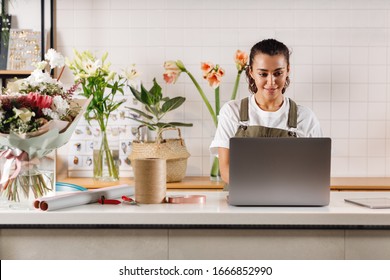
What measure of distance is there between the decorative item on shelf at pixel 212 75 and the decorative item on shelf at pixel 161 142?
132 mm

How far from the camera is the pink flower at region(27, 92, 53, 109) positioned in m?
2.02

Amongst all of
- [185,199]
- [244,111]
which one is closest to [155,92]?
[244,111]

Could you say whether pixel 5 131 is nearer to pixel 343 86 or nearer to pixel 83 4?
pixel 83 4

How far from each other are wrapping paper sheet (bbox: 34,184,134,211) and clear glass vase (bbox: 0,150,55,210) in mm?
101

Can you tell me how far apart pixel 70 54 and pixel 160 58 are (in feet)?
2.07

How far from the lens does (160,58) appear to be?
416 centimetres

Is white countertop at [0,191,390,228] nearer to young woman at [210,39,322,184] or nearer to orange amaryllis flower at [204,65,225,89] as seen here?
young woman at [210,39,322,184]

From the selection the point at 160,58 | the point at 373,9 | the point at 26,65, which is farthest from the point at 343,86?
the point at 26,65

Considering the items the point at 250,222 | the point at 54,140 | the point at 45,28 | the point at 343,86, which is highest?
the point at 45,28

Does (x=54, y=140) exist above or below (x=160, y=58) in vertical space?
below

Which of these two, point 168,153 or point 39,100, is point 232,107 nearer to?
point 168,153

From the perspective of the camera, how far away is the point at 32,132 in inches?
79.1

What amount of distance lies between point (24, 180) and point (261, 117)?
1.51 metres

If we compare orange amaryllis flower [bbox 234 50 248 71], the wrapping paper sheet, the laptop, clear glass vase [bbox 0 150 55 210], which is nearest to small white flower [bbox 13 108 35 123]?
clear glass vase [bbox 0 150 55 210]
